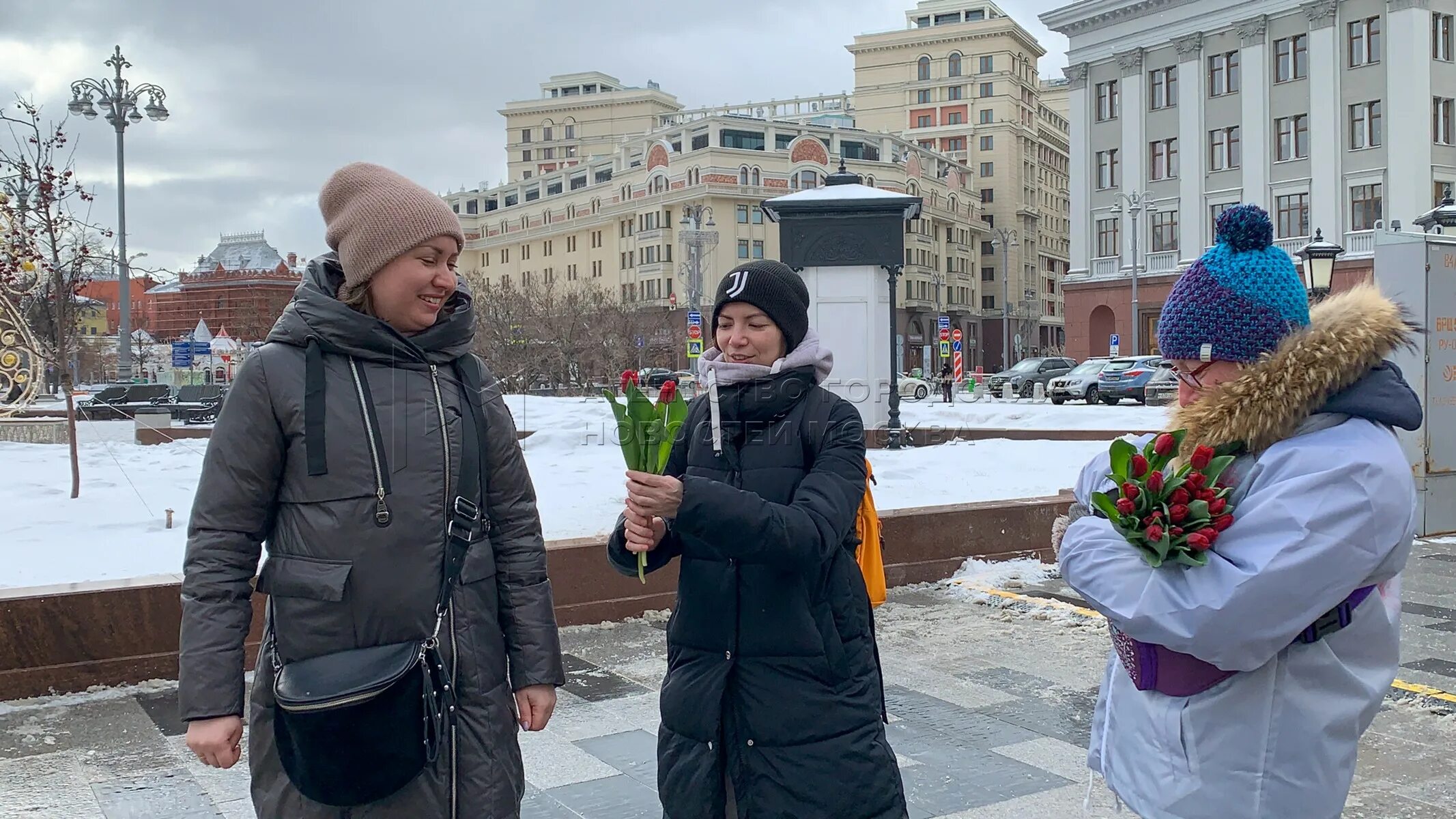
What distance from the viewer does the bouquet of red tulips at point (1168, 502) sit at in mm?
1913

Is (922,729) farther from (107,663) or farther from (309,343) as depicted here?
(107,663)

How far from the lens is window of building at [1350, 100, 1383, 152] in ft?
155

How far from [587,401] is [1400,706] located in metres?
20.0

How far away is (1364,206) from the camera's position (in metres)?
47.8

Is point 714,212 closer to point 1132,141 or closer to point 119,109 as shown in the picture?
point 1132,141

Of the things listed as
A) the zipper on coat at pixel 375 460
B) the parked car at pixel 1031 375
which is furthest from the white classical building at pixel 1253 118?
the zipper on coat at pixel 375 460

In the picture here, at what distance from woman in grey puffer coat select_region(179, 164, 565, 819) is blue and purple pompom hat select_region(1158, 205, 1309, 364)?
151 centimetres

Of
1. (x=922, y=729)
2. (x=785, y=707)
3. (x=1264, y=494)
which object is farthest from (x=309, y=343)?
(x=922, y=729)

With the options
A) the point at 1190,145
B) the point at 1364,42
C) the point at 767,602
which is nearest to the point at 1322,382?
the point at 767,602

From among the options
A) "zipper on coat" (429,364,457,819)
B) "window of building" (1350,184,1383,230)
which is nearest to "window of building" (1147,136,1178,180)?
"window of building" (1350,184,1383,230)

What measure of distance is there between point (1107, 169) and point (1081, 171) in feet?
4.12

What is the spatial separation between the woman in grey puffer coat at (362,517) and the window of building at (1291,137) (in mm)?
54471

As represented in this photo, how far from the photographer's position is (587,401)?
2419 centimetres

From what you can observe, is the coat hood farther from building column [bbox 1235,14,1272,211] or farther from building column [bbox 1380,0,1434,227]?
building column [bbox 1235,14,1272,211]
